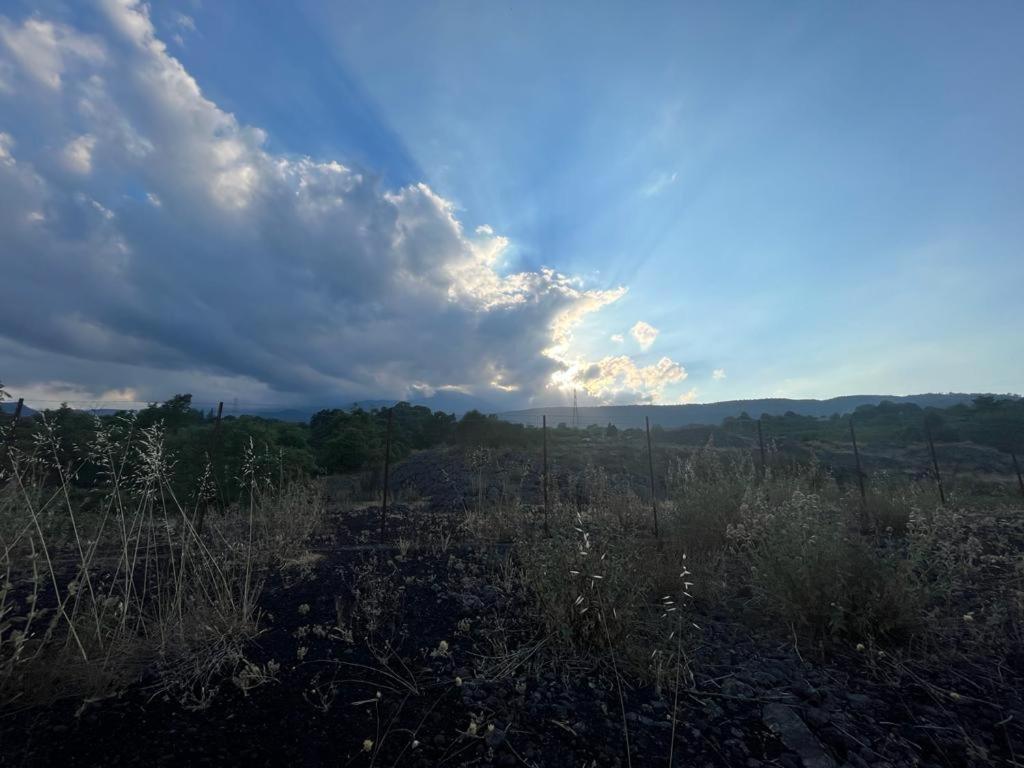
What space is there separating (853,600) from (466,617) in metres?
3.04

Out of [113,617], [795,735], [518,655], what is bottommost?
[795,735]

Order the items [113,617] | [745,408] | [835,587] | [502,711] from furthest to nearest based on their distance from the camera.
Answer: [745,408] → [835,587] → [113,617] → [502,711]

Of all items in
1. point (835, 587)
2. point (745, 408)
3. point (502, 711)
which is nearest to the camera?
point (502, 711)

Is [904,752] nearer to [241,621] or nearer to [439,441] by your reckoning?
[241,621]

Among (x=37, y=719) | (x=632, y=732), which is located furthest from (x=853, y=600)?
(x=37, y=719)

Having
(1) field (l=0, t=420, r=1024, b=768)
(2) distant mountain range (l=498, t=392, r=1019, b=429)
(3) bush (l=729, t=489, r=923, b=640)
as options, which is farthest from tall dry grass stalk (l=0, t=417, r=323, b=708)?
(2) distant mountain range (l=498, t=392, r=1019, b=429)

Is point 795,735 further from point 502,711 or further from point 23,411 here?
point 23,411

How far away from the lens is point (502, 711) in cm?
277

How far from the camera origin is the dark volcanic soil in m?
2.41

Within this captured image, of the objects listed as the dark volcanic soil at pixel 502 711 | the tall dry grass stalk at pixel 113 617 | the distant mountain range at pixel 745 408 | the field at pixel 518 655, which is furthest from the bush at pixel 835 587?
the distant mountain range at pixel 745 408

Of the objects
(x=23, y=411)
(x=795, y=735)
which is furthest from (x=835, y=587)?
(x=23, y=411)

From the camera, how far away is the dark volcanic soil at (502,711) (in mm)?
2406

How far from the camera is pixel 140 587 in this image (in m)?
4.57

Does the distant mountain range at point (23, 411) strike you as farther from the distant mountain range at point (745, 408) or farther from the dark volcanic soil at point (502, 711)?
the distant mountain range at point (745, 408)
